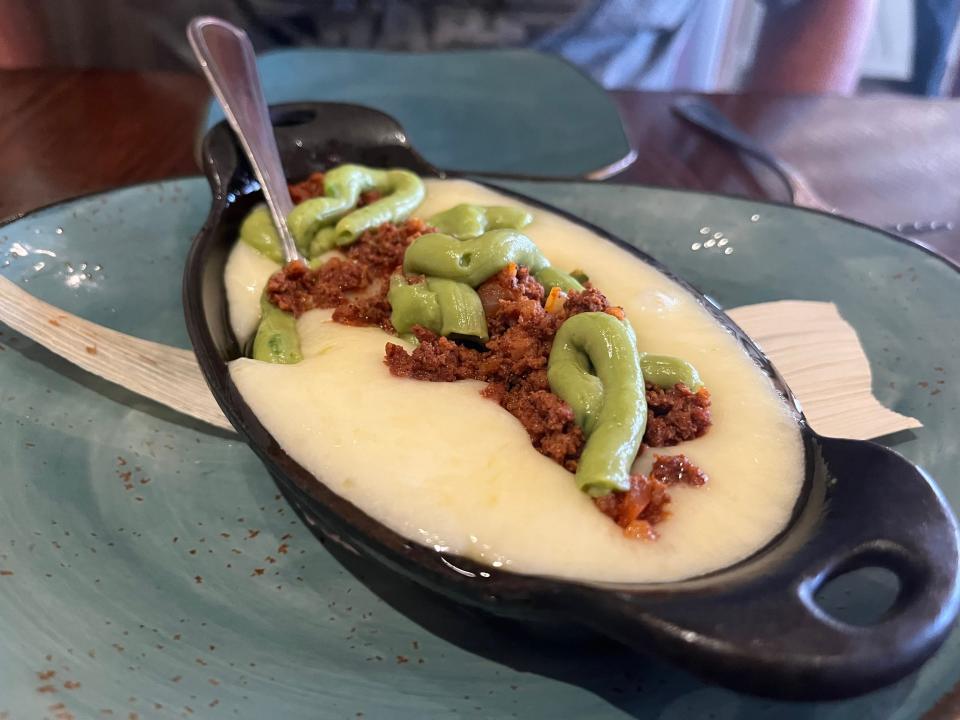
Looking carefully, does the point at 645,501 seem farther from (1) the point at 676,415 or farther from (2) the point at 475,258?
(2) the point at 475,258

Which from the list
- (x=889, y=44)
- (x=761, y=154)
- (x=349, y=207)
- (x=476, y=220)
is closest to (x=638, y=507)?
(x=476, y=220)

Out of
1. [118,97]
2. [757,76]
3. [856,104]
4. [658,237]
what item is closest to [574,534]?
[658,237]

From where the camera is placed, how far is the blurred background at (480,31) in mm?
2621

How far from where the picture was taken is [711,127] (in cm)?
228

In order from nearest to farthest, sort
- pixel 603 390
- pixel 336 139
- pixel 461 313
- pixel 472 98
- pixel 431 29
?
pixel 603 390 → pixel 461 313 → pixel 336 139 → pixel 472 98 → pixel 431 29

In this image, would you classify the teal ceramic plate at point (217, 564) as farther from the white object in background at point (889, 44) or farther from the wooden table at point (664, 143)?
the white object in background at point (889, 44)

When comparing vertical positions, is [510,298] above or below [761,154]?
above

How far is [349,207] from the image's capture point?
4.45ft

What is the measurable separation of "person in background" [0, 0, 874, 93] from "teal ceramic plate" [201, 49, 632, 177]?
0.44m

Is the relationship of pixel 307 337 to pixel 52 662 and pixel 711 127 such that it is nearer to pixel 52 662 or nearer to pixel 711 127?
pixel 52 662

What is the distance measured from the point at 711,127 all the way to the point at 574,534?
1851mm

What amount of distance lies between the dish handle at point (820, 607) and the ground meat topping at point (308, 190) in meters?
1.01

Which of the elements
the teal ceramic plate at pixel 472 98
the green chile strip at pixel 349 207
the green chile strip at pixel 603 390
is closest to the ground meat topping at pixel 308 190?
the green chile strip at pixel 349 207

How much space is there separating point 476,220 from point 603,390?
475 millimetres
